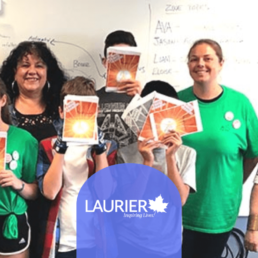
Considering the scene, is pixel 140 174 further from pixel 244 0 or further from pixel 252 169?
pixel 244 0

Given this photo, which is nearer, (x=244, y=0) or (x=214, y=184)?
(x=214, y=184)

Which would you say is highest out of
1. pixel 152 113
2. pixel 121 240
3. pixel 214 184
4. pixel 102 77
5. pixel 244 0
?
pixel 244 0

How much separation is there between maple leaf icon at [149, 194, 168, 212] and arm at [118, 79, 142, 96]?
17.4 inches

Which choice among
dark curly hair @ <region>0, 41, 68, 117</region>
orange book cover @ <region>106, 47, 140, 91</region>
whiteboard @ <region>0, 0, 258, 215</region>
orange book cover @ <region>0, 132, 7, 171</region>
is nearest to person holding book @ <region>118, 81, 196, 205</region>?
orange book cover @ <region>106, 47, 140, 91</region>

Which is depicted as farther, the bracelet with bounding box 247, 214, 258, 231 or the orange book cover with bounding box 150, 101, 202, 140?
the bracelet with bounding box 247, 214, 258, 231

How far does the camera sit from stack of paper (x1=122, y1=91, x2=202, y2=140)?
1.42 metres

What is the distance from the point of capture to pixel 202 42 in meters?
1.55

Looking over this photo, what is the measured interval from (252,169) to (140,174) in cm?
55

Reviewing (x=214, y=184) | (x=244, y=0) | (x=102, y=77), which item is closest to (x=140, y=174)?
(x=214, y=184)

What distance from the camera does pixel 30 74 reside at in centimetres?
146

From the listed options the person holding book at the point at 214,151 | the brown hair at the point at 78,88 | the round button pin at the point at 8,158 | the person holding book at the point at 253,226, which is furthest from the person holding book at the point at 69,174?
the person holding book at the point at 253,226

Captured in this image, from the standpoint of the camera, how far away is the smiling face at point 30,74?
147 cm

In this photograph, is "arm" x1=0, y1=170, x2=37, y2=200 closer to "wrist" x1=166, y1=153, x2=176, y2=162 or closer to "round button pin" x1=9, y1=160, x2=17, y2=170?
"round button pin" x1=9, y1=160, x2=17, y2=170

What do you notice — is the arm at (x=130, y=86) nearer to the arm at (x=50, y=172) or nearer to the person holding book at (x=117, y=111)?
the person holding book at (x=117, y=111)
